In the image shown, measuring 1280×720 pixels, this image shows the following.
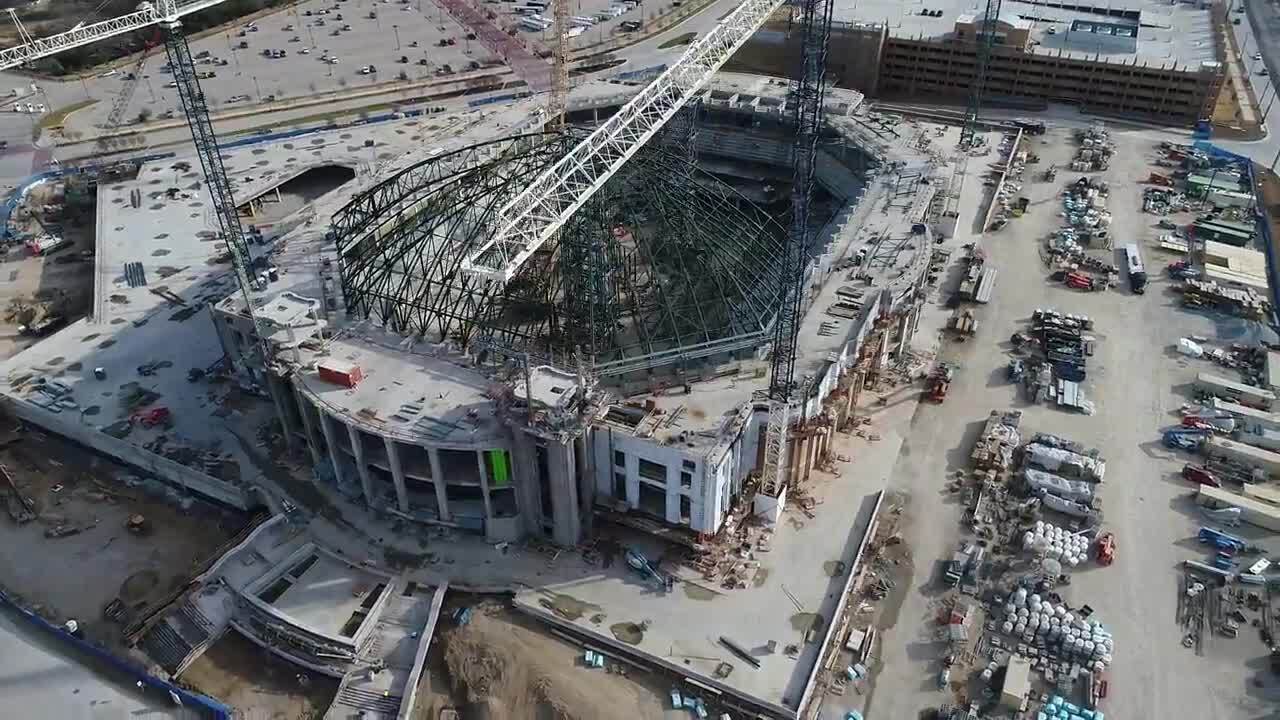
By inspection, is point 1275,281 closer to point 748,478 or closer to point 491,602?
point 748,478

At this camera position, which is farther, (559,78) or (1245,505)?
(559,78)

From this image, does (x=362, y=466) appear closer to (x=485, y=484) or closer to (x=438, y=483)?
(x=438, y=483)

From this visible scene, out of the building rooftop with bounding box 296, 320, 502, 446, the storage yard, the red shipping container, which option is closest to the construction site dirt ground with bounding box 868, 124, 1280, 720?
the storage yard

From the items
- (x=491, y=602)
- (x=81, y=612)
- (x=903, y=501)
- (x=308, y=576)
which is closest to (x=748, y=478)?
(x=903, y=501)

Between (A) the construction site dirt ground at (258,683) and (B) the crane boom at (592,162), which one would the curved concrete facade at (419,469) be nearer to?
(B) the crane boom at (592,162)

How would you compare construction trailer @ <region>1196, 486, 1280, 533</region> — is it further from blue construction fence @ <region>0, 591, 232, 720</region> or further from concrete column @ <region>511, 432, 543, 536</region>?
blue construction fence @ <region>0, 591, 232, 720</region>

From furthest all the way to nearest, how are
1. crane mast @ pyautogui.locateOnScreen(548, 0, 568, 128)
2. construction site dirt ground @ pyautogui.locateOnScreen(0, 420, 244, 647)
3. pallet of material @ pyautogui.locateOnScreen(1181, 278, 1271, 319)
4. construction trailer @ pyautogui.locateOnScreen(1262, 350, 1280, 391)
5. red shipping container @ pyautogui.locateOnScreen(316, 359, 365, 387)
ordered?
crane mast @ pyautogui.locateOnScreen(548, 0, 568, 128)
pallet of material @ pyautogui.locateOnScreen(1181, 278, 1271, 319)
construction trailer @ pyautogui.locateOnScreen(1262, 350, 1280, 391)
red shipping container @ pyautogui.locateOnScreen(316, 359, 365, 387)
construction site dirt ground @ pyautogui.locateOnScreen(0, 420, 244, 647)

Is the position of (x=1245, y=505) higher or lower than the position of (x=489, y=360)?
lower

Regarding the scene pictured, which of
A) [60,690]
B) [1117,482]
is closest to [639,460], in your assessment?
[1117,482]
